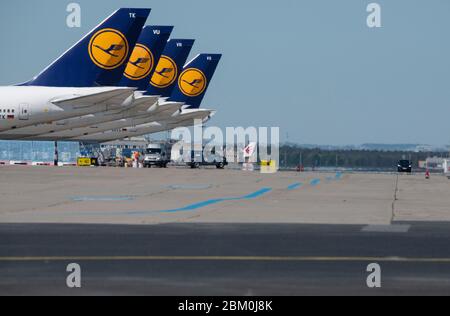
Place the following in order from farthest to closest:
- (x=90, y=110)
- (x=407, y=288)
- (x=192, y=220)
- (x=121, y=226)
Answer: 1. (x=90, y=110)
2. (x=192, y=220)
3. (x=121, y=226)
4. (x=407, y=288)

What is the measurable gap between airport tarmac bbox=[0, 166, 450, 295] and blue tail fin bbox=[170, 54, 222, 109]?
69901 millimetres

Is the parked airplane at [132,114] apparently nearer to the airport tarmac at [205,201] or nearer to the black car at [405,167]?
the black car at [405,167]

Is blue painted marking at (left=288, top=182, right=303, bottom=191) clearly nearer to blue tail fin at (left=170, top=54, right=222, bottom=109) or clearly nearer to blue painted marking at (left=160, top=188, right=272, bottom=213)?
blue painted marking at (left=160, top=188, right=272, bottom=213)

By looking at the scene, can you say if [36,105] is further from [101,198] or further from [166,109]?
[101,198]

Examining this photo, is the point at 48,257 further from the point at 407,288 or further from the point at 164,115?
the point at 164,115

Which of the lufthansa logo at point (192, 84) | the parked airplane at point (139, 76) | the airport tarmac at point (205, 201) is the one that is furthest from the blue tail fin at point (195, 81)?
the airport tarmac at point (205, 201)

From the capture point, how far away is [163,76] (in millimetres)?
105188

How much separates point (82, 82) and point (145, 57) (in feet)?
53.0

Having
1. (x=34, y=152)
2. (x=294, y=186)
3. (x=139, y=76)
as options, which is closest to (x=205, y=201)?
(x=294, y=186)

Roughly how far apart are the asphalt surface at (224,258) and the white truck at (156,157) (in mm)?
75607
